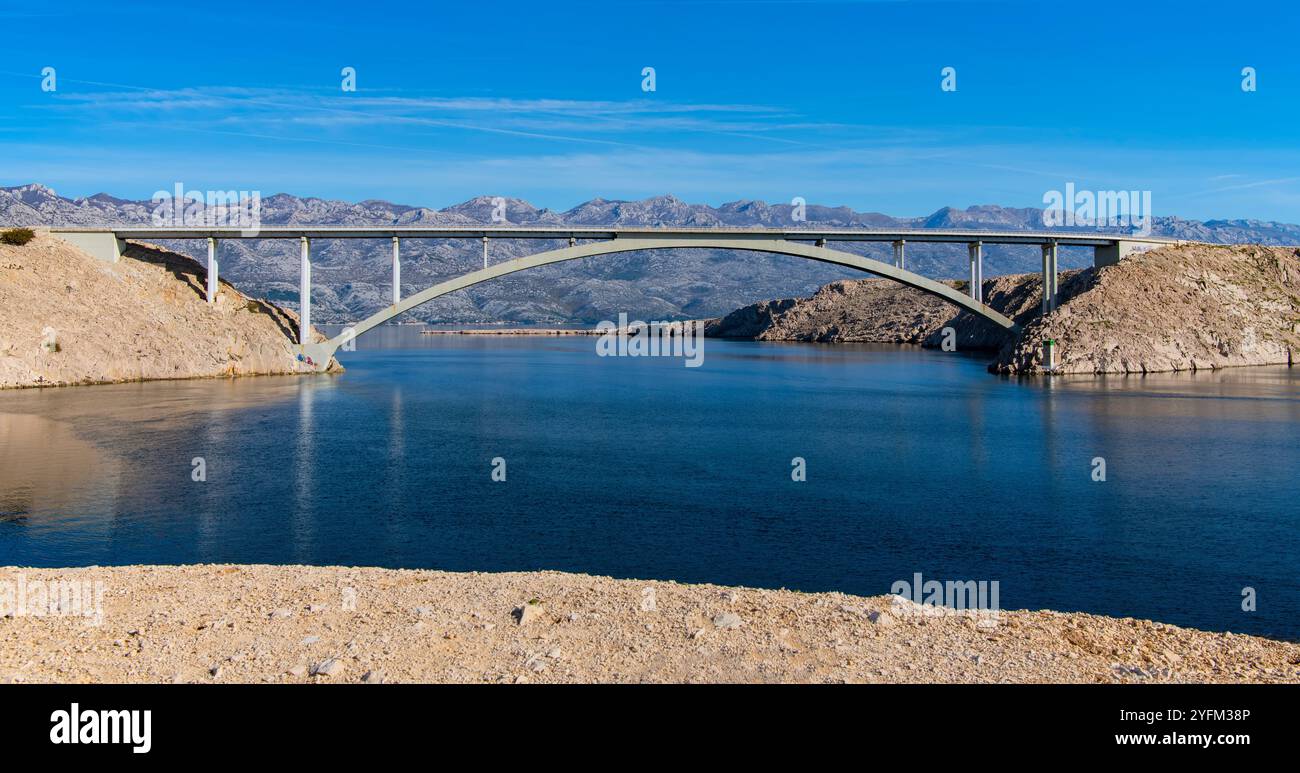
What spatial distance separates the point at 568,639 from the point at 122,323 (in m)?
58.2

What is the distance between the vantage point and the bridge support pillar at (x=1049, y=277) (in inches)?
3071

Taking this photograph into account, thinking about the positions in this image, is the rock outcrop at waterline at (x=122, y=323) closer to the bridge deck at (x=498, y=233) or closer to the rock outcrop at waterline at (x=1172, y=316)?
the bridge deck at (x=498, y=233)

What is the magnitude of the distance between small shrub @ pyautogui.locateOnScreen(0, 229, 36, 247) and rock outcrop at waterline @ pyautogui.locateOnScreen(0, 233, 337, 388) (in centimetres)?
57

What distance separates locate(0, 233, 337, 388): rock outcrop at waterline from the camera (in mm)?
54031

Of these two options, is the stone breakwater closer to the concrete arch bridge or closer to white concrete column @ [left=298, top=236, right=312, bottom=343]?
the concrete arch bridge

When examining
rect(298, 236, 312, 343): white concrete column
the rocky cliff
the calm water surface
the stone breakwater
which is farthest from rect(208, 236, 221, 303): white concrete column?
the rocky cliff

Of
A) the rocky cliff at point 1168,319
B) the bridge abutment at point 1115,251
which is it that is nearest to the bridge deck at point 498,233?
the rocky cliff at point 1168,319

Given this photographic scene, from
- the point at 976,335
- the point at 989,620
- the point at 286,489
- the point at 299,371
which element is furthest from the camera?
the point at 976,335

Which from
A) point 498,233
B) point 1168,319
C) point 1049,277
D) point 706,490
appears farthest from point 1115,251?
point 706,490

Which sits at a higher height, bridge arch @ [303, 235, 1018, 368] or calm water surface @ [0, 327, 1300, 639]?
bridge arch @ [303, 235, 1018, 368]
